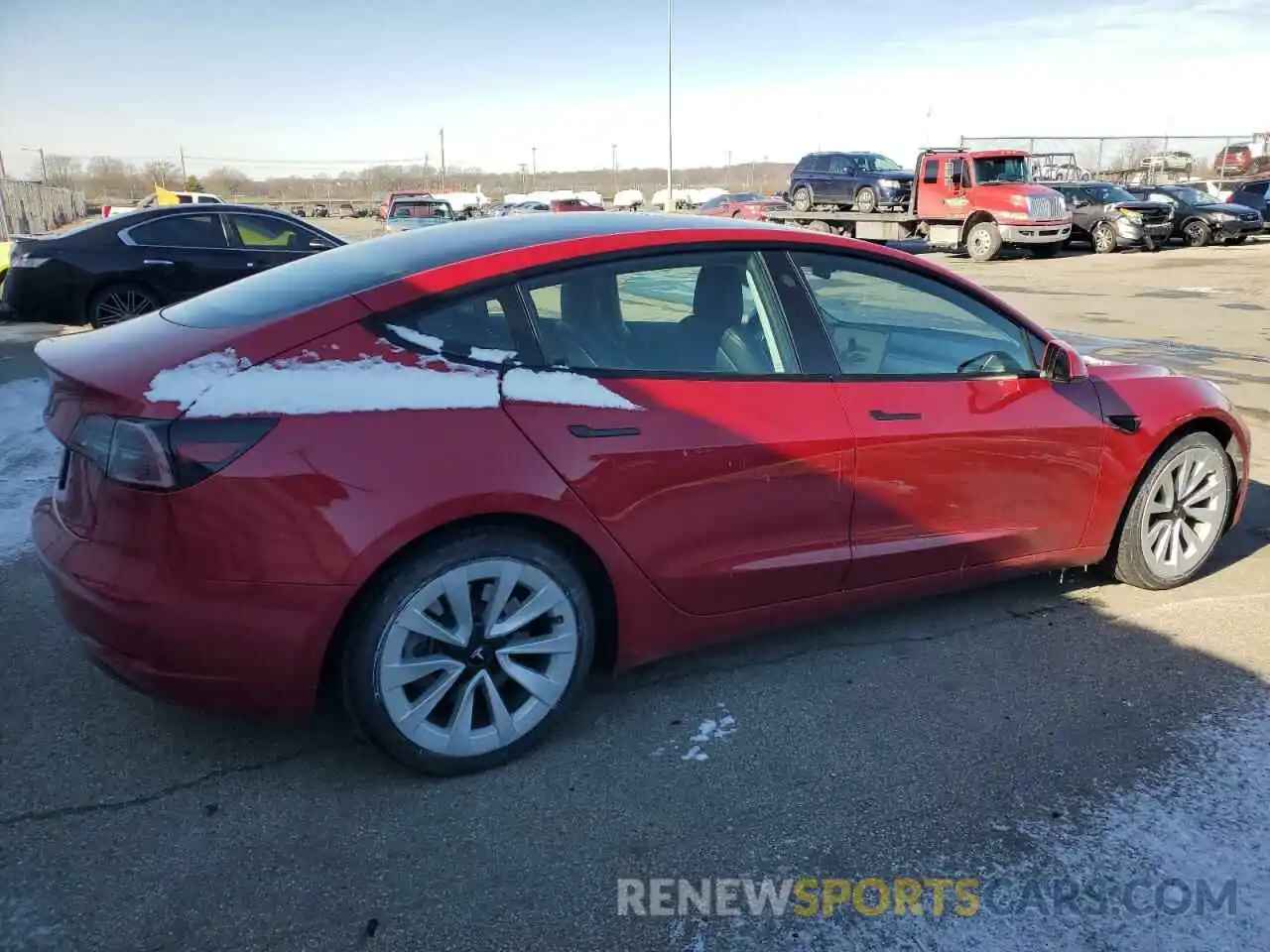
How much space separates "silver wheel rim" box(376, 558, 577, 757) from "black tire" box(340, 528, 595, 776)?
0.06 feet

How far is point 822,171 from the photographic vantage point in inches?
1176

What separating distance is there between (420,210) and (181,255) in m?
15.1

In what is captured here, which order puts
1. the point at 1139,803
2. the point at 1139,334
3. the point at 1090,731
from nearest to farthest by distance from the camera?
1. the point at 1139,803
2. the point at 1090,731
3. the point at 1139,334

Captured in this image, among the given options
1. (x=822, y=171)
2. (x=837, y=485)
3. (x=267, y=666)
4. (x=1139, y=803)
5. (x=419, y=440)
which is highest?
(x=822, y=171)

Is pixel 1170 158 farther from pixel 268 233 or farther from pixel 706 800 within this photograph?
pixel 706 800

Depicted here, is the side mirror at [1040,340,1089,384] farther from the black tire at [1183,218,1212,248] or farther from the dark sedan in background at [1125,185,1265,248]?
the black tire at [1183,218,1212,248]

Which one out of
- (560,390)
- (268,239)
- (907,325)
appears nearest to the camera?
(560,390)

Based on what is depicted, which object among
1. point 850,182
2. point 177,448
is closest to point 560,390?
point 177,448

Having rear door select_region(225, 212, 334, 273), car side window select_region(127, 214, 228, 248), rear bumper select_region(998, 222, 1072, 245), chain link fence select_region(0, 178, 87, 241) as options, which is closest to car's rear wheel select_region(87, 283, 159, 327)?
car side window select_region(127, 214, 228, 248)

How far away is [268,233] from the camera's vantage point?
10695mm

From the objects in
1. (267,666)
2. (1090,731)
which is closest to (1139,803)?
(1090,731)

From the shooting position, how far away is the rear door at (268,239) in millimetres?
Answer: 10445

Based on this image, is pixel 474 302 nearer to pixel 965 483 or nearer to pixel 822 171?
pixel 965 483

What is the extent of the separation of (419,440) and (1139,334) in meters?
11.4
